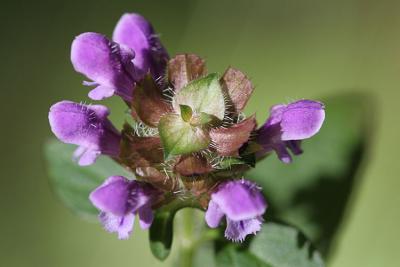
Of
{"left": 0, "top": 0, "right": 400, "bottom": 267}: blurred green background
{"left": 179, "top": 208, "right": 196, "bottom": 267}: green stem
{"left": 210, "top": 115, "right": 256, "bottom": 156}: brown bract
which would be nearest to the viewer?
{"left": 210, "top": 115, "right": 256, "bottom": 156}: brown bract

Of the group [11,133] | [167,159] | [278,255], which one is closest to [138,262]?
[11,133]

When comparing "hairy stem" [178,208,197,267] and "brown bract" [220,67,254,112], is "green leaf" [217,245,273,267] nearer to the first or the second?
"hairy stem" [178,208,197,267]

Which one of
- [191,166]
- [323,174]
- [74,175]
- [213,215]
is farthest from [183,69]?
[323,174]

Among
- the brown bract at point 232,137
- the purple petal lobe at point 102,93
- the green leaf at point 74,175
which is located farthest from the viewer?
the green leaf at point 74,175

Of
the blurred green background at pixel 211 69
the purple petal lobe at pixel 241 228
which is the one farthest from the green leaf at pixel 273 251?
the blurred green background at pixel 211 69

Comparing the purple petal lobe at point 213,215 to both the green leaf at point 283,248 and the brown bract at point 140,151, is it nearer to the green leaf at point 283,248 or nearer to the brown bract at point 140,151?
the brown bract at point 140,151

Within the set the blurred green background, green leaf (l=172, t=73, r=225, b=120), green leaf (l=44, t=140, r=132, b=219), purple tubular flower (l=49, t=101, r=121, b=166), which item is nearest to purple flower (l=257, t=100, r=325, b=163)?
green leaf (l=172, t=73, r=225, b=120)

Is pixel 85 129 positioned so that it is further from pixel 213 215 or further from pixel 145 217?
pixel 213 215
